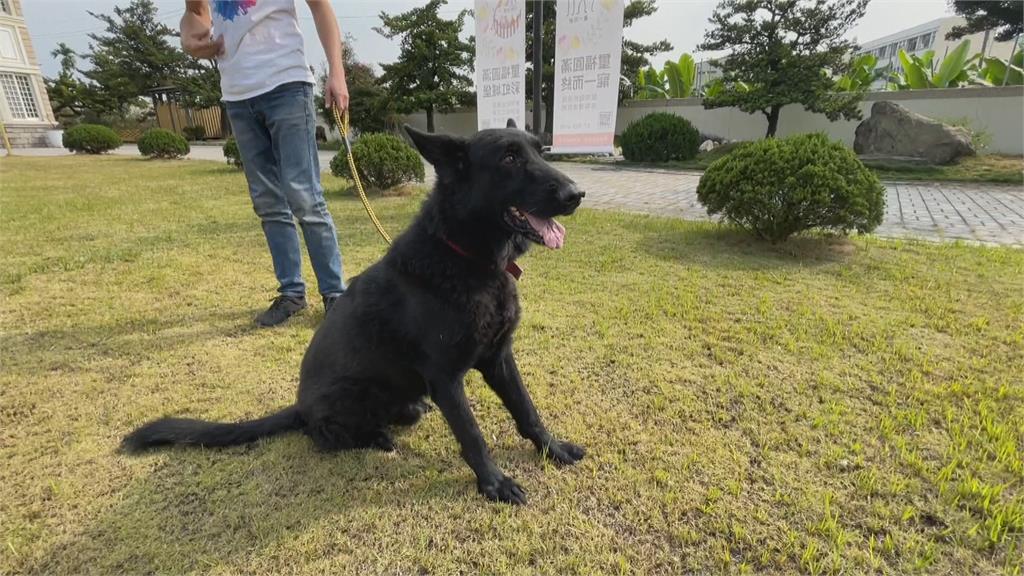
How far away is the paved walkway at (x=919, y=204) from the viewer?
5852 millimetres

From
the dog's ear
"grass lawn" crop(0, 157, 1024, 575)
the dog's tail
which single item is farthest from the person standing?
the dog's ear

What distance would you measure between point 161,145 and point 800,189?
22234mm

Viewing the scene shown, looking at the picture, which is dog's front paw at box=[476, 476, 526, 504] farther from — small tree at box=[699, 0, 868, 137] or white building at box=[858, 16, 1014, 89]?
white building at box=[858, 16, 1014, 89]

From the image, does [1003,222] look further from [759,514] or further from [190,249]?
[190,249]

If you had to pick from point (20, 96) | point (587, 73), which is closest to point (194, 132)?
point (20, 96)

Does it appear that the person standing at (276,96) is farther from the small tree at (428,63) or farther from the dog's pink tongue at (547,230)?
the small tree at (428,63)

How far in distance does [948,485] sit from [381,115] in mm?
29256

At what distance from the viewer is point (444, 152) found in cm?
188

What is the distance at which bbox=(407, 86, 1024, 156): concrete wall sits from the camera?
523 inches

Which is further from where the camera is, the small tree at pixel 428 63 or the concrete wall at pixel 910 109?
the small tree at pixel 428 63

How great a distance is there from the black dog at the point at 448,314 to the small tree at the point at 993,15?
1845 centimetres

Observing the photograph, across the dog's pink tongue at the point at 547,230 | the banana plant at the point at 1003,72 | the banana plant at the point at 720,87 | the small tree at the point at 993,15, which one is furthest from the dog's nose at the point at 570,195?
the banana plant at the point at 1003,72

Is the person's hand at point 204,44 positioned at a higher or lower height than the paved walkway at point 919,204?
higher

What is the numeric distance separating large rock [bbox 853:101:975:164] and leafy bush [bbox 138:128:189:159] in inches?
936
